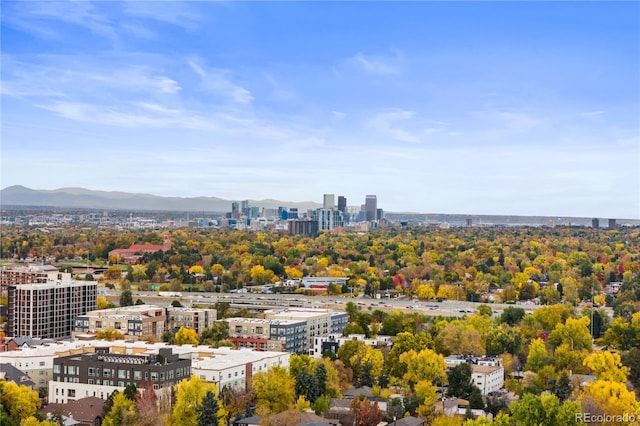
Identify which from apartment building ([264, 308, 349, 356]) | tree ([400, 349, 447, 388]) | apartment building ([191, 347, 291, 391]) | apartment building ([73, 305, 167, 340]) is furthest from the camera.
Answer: apartment building ([264, 308, 349, 356])

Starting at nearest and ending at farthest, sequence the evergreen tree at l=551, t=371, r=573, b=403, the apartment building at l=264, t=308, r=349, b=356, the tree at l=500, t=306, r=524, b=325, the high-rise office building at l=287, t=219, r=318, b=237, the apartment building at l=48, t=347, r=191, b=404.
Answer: the apartment building at l=48, t=347, r=191, b=404
the evergreen tree at l=551, t=371, r=573, b=403
the apartment building at l=264, t=308, r=349, b=356
the tree at l=500, t=306, r=524, b=325
the high-rise office building at l=287, t=219, r=318, b=237

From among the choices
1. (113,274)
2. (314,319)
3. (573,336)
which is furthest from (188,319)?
(113,274)

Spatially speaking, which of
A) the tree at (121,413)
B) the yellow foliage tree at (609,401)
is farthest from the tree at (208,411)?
the yellow foliage tree at (609,401)

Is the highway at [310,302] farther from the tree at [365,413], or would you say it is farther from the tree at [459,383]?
the tree at [365,413]

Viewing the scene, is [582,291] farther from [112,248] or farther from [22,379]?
[112,248]

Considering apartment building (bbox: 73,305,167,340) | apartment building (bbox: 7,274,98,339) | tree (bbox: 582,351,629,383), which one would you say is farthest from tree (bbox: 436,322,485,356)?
apartment building (bbox: 7,274,98,339)

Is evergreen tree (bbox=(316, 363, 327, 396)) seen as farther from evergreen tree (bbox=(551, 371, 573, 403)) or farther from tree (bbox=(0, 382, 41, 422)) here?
tree (bbox=(0, 382, 41, 422))

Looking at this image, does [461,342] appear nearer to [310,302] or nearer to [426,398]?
[426,398]
